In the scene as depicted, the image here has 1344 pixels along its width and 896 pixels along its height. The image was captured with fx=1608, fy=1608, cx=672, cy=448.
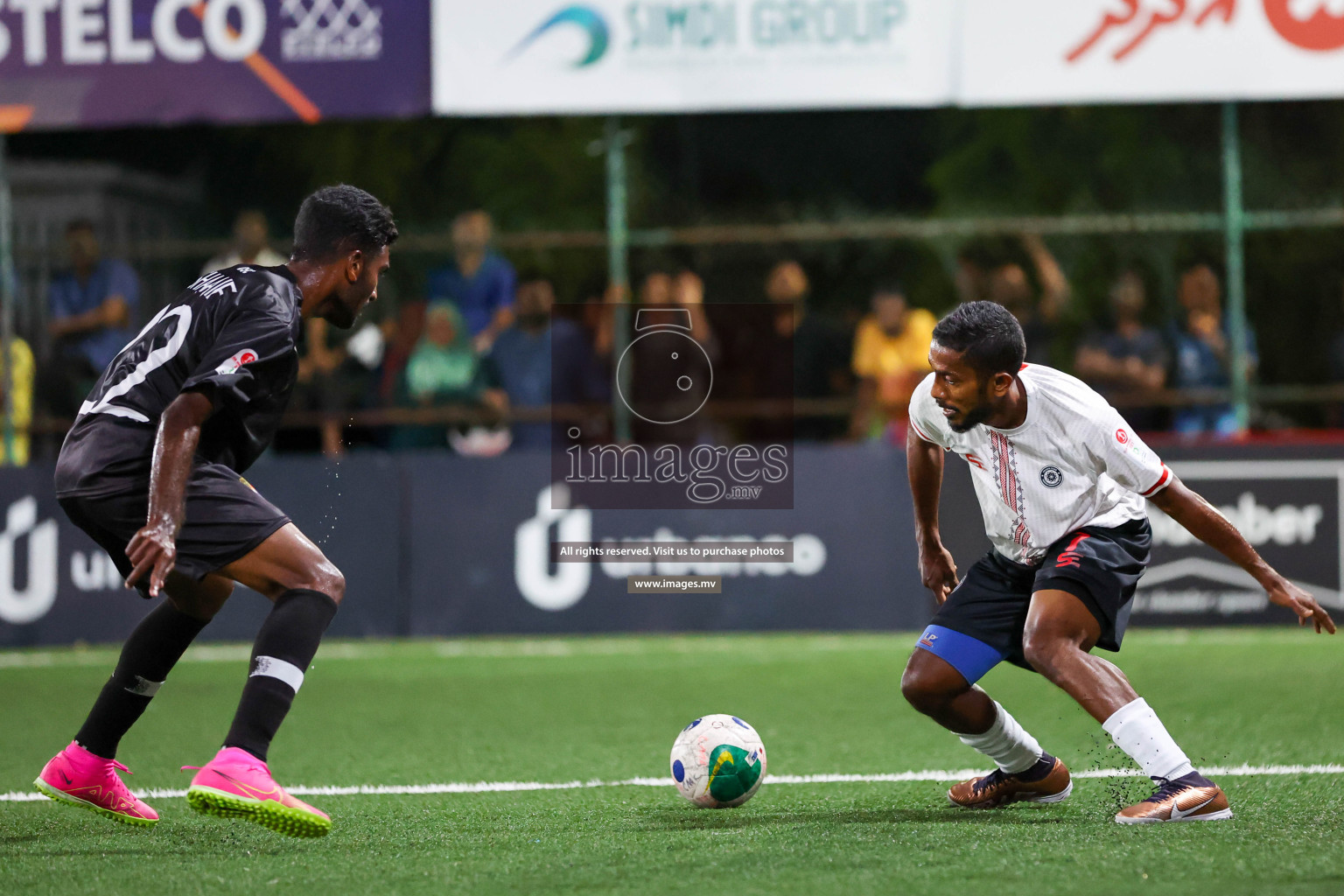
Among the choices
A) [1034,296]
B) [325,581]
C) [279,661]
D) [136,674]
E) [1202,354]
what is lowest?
[136,674]

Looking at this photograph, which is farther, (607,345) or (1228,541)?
(607,345)

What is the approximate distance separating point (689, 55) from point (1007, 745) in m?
6.71

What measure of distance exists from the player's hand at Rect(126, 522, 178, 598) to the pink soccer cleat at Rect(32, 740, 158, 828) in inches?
37.8

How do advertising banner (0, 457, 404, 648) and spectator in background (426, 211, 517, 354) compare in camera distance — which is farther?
spectator in background (426, 211, 517, 354)

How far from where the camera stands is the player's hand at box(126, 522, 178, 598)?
4258 mm

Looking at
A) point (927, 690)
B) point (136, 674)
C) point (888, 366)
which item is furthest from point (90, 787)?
point (888, 366)

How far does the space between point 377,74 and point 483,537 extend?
3.18m

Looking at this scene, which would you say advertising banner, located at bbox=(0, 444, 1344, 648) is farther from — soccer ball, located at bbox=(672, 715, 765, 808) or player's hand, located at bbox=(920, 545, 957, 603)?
soccer ball, located at bbox=(672, 715, 765, 808)

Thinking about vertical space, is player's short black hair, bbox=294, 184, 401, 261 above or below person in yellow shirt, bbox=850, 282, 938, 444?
above

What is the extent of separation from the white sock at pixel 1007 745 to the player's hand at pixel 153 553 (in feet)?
8.17

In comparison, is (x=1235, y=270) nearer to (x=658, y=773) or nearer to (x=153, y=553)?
(x=658, y=773)

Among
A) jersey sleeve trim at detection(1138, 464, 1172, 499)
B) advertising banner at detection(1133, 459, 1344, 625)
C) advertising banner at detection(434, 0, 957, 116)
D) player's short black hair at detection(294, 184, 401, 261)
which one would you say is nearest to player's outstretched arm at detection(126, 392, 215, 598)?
player's short black hair at detection(294, 184, 401, 261)

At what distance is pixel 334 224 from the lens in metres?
4.75

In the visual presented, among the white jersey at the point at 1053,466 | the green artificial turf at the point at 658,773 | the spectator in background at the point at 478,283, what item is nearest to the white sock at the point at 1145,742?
the green artificial turf at the point at 658,773
